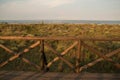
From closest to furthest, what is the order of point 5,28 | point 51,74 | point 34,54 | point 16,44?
point 51,74 → point 34,54 → point 16,44 → point 5,28

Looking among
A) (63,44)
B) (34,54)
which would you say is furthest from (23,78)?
(63,44)

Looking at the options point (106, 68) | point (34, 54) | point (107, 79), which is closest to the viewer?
point (107, 79)

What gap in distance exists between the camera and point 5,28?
70.9 feet

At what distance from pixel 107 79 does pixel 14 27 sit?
17.7 metres

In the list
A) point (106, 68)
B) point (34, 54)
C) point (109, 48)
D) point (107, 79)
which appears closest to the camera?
point (107, 79)

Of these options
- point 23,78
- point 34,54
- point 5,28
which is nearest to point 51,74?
point 23,78

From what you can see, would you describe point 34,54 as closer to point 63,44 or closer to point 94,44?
point 63,44

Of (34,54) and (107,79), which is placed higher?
(107,79)

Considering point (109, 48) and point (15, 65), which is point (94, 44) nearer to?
point (109, 48)

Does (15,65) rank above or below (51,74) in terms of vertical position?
below

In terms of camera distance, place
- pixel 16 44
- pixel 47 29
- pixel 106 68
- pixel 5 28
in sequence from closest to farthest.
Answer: pixel 106 68
pixel 16 44
pixel 5 28
pixel 47 29

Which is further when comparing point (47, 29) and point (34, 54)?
point (47, 29)

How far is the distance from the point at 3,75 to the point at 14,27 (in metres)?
16.7

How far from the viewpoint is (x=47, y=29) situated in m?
23.1
